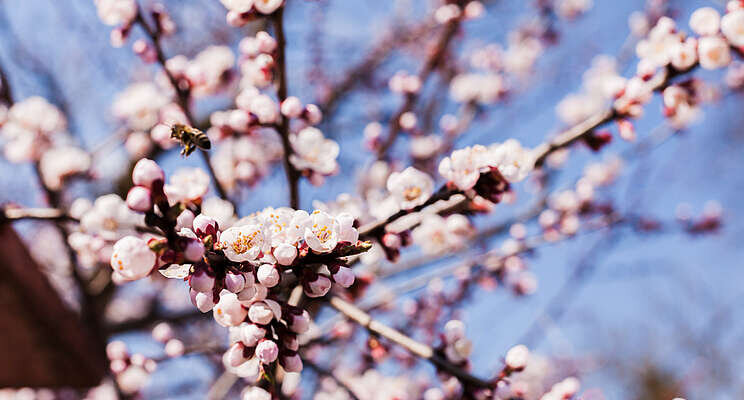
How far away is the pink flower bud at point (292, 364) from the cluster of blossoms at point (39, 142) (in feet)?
7.26

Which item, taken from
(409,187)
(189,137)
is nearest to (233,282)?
(189,137)

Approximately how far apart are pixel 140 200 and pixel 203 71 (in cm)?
138

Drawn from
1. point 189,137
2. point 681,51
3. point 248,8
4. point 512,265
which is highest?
point 248,8

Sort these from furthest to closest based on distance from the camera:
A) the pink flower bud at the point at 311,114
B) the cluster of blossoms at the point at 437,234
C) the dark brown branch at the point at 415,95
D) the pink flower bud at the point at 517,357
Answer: the dark brown branch at the point at 415,95, the cluster of blossoms at the point at 437,234, the pink flower bud at the point at 311,114, the pink flower bud at the point at 517,357

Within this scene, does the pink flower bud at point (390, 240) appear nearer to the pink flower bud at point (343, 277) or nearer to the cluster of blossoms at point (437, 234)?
the pink flower bud at point (343, 277)

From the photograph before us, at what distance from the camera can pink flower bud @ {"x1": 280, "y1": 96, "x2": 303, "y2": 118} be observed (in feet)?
5.08

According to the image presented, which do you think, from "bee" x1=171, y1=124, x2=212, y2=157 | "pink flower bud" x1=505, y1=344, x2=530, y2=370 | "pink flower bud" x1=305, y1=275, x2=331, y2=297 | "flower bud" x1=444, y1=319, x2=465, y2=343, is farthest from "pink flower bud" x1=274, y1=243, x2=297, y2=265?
"pink flower bud" x1=505, y1=344, x2=530, y2=370

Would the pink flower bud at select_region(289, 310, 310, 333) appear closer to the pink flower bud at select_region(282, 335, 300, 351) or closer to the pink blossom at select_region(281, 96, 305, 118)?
the pink flower bud at select_region(282, 335, 300, 351)

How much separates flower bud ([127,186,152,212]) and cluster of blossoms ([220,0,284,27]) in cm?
88

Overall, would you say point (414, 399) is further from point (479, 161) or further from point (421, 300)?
point (479, 161)

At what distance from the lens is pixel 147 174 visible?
2.85ft

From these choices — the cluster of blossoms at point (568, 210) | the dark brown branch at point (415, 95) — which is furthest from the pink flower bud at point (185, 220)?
the cluster of blossoms at point (568, 210)

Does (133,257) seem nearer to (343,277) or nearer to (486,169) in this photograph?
(343,277)

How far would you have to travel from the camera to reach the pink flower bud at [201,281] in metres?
0.88
